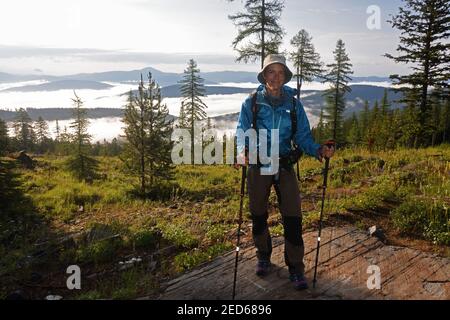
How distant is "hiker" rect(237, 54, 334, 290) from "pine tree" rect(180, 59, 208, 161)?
3491 cm

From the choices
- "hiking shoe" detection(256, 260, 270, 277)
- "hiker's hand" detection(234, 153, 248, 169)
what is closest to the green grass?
"hiking shoe" detection(256, 260, 270, 277)

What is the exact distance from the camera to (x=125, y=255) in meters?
7.24

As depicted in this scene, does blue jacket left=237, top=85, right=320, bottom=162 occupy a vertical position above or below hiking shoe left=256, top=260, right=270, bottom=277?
above

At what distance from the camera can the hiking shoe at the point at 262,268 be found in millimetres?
5328

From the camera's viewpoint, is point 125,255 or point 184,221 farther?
point 184,221

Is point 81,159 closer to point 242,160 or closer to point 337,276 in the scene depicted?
point 242,160

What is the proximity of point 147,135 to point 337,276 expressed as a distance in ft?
43.7

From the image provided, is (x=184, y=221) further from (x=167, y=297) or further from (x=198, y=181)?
(x=198, y=181)

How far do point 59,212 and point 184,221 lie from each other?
5.56 m

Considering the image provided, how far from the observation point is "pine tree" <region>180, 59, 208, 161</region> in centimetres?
4020

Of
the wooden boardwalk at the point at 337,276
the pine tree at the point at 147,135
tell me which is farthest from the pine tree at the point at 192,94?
the wooden boardwalk at the point at 337,276

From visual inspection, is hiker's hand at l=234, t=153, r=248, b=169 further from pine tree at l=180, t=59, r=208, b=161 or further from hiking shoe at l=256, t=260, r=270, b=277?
pine tree at l=180, t=59, r=208, b=161

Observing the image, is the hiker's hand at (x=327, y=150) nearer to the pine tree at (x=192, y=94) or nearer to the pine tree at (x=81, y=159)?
the pine tree at (x=81, y=159)

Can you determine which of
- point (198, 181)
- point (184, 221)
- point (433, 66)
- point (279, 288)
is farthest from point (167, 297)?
point (433, 66)
